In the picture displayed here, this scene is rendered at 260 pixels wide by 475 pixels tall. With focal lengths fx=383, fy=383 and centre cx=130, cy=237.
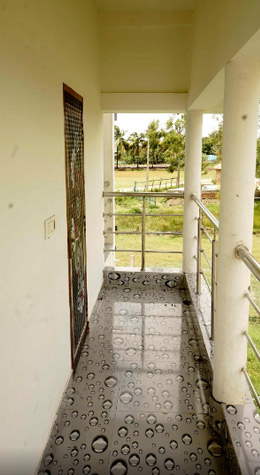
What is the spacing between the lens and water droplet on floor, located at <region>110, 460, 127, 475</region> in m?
1.75

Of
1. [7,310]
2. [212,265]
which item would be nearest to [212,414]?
[212,265]

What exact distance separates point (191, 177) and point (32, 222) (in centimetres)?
257

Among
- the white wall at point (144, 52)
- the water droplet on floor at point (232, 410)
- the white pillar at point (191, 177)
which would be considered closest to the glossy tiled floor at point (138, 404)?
the water droplet on floor at point (232, 410)

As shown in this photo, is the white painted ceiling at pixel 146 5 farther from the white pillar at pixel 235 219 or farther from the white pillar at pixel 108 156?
the white pillar at pixel 108 156

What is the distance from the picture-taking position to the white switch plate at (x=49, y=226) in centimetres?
184

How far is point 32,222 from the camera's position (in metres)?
1.62

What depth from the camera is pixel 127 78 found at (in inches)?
150

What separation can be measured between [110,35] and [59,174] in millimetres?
2283

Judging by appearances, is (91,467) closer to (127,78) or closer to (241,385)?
(241,385)

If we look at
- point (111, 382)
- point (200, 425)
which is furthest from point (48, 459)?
point (200, 425)

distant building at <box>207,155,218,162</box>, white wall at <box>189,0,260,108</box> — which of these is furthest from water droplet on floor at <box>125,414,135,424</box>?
distant building at <box>207,155,218,162</box>

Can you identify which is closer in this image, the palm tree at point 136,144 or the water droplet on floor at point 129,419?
the water droplet on floor at point 129,419

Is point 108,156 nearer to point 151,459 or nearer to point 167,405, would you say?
point 167,405

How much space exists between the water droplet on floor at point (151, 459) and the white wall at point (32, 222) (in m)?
0.50
